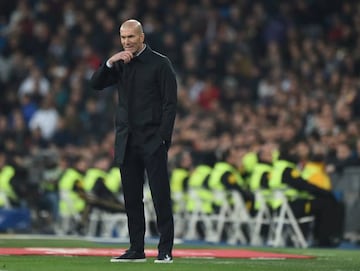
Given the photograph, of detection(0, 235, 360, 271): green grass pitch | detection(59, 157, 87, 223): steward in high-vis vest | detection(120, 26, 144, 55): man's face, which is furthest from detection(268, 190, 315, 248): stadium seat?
detection(120, 26, 144, 55): man's face

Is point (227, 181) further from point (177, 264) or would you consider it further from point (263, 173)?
point (177, 264)

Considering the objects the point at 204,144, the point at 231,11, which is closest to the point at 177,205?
the point at 204,144

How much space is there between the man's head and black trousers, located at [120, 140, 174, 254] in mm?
929

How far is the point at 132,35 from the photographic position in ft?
41.2

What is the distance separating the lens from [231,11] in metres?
31.1

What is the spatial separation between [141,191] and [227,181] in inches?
373

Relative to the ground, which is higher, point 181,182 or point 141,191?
point 181,182

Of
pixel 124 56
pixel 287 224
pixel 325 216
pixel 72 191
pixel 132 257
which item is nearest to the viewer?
pixel 124 56

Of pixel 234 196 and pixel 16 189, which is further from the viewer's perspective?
pixel 16 189

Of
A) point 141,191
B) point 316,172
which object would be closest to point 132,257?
point 141,191

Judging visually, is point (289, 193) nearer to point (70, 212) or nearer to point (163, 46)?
point (70, 212)

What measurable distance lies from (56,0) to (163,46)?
3.92m

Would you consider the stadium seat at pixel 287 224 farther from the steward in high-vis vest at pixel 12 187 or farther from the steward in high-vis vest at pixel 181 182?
the steward in high-vis vest at pixel 12 187

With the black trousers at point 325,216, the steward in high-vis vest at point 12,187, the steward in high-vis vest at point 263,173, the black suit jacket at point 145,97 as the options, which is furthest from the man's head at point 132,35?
the steward in high-vis vest at point 12,187
